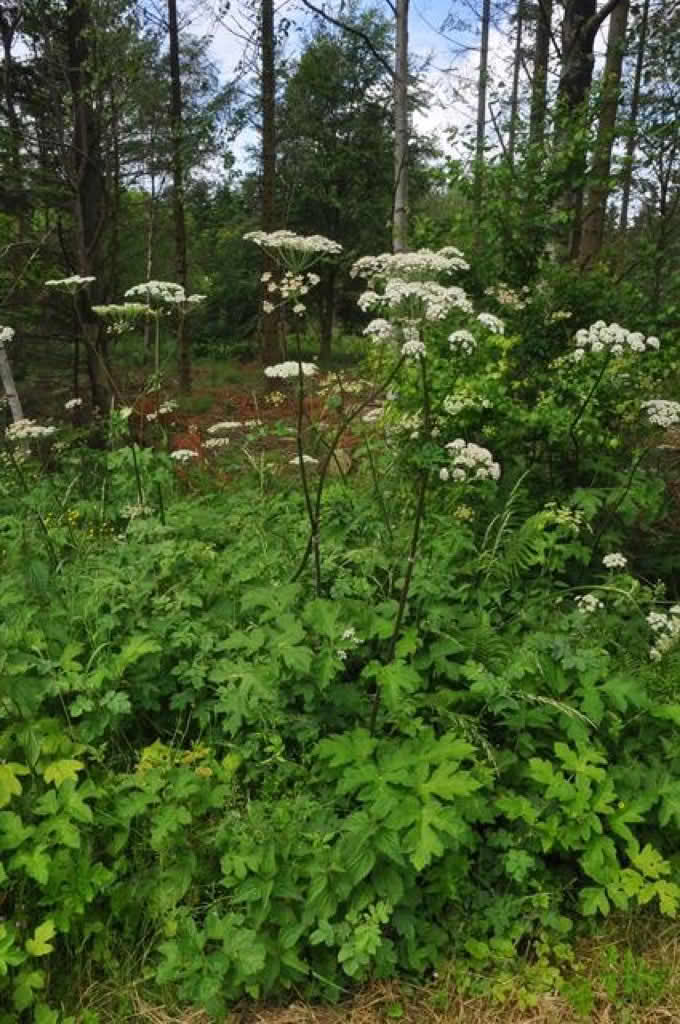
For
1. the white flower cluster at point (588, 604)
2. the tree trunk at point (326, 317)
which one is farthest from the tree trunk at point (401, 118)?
the tree trunk at point (326, 317)

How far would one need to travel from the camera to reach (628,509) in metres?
3.80

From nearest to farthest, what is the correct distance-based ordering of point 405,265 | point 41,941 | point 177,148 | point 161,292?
point 41,941, point 405,265, point 161,292, point 177,148

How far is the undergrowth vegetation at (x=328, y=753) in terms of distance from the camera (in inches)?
85.0

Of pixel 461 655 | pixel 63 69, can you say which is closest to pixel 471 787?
pixel 461 655

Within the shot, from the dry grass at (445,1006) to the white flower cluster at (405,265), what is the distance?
253 centimetres

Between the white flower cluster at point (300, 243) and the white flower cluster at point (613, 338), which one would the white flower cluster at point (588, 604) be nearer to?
the white flower cluster at point (613, 338)

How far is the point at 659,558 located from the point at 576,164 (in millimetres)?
2792

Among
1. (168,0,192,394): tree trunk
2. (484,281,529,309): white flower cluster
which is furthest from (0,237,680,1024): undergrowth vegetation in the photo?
(168,0,192,394): tree trunk

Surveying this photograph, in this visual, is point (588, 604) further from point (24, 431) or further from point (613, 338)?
point (24, 431)

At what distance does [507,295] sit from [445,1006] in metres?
3.87

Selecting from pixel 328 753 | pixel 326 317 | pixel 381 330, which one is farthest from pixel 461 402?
pixel 326 317

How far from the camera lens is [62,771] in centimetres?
229

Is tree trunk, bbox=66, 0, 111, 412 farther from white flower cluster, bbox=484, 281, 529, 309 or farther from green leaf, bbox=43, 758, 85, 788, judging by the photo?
green leaf, bbox=43, 758, 85, 788

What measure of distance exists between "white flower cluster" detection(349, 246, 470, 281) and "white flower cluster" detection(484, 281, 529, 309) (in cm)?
143
